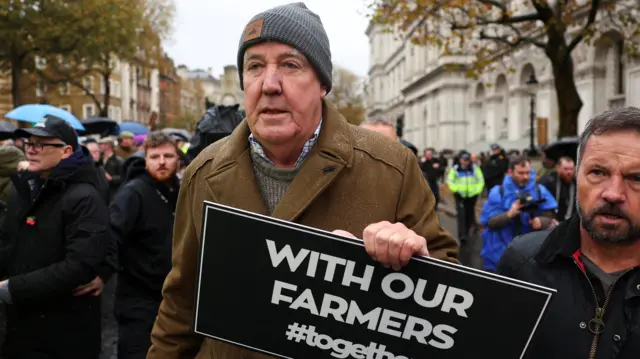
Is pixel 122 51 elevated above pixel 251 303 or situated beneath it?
elevated above

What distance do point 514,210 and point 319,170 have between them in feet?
16.8

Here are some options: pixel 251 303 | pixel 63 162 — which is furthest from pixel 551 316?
pixel 63 162

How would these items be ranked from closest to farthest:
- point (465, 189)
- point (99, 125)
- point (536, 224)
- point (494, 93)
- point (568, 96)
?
point (536, 224) < point (465, 189) < point (99, 125) < point (568, 96) < point (494, 93)

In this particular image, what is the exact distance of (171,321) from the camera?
7.20 ft

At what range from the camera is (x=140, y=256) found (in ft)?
15.1

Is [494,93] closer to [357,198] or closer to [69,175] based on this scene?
[69,175]

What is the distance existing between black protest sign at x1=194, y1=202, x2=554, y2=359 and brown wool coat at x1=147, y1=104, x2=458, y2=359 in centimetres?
19

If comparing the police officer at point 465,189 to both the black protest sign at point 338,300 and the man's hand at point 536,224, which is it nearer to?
the man's hand at point 536,224

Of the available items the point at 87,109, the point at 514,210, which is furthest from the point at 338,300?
the point at 87,109

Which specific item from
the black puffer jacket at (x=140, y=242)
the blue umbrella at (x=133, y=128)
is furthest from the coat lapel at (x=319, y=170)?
the blue umbrella at (x=133, y=128)

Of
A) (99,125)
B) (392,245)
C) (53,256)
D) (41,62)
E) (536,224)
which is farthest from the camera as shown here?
(41,62)

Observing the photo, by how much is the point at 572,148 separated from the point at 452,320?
6073mm

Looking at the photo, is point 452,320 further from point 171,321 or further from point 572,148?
point 572,148

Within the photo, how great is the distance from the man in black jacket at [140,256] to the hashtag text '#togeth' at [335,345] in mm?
2874
